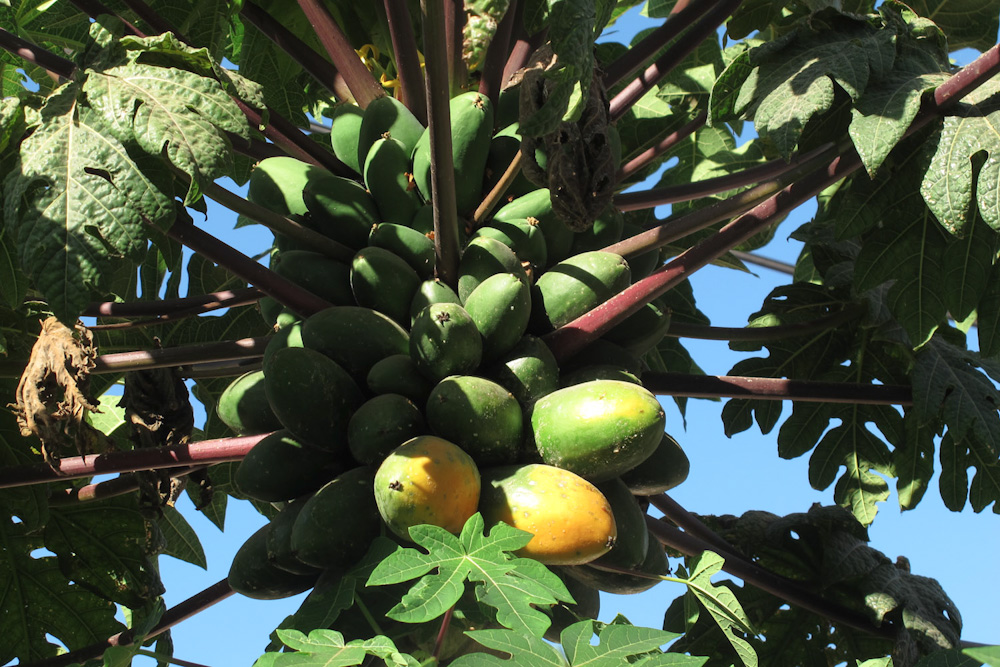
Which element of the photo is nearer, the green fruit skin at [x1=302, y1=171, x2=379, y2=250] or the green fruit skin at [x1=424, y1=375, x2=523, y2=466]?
the green fruit skin at [x1=424, y1=375, x2=523, y2=466]

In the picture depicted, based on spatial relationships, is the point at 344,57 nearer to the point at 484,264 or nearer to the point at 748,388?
the point at 484,264

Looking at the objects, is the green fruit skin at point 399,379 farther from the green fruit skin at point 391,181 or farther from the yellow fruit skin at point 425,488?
the green fruit skin at point 391,181

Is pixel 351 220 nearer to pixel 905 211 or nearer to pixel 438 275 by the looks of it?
pixel 438 275

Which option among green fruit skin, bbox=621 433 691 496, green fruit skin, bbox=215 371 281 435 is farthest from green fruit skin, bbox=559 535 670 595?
green fruit skin, bbox=215 371 281 435

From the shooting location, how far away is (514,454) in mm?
1872

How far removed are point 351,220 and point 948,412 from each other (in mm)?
1715

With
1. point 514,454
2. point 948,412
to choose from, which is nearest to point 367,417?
point 514,454

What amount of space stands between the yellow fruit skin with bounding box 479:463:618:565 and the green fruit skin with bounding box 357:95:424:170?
1.00m

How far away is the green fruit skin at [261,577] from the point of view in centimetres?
191

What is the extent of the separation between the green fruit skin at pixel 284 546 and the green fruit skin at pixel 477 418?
1.05ft

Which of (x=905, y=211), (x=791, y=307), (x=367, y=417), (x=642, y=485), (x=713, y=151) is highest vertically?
(x=713, y=151)

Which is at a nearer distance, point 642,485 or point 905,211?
point 642,485

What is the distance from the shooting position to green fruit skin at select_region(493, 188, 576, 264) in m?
2.26

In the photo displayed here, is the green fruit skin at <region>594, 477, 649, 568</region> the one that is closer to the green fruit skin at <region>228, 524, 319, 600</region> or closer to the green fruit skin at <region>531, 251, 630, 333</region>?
the green fruit skin at <region>531, 251, 630, 333</region>
